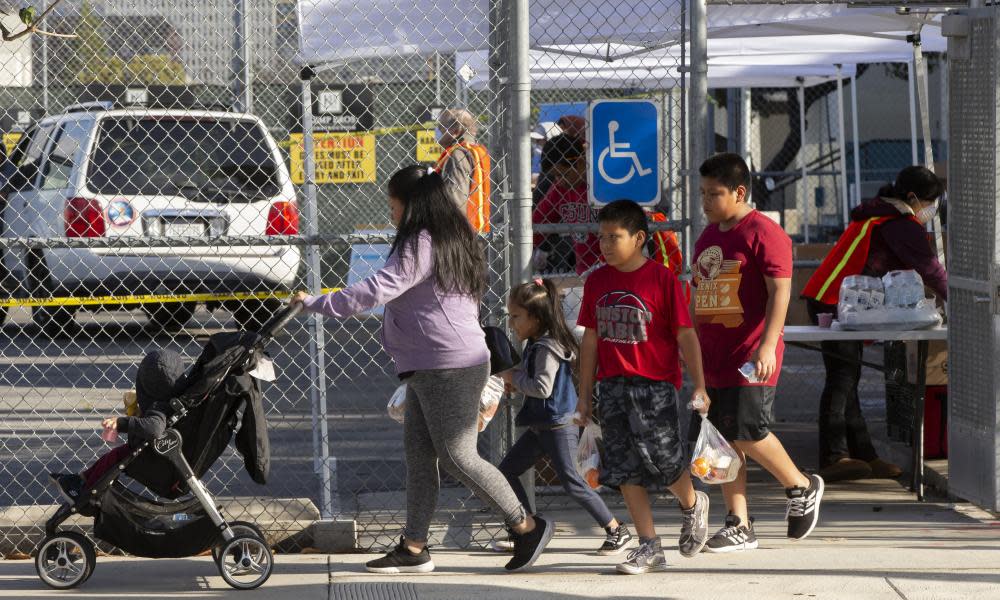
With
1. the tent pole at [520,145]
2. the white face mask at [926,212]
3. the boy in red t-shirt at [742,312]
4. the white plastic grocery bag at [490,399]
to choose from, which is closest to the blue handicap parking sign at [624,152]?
the tent pole at [520,145]

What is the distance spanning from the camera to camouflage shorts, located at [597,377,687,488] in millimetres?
5590

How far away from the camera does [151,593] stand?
5504 millimetres

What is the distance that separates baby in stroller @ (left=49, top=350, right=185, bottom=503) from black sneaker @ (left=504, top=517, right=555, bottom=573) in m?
1.51

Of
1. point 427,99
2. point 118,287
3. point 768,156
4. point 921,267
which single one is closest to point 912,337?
point 921,267

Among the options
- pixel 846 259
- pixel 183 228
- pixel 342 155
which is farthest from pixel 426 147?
pixel 846 259

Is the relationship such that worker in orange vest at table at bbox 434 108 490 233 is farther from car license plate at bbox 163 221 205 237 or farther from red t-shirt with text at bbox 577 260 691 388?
car license plate at bbox 163 221 205 237

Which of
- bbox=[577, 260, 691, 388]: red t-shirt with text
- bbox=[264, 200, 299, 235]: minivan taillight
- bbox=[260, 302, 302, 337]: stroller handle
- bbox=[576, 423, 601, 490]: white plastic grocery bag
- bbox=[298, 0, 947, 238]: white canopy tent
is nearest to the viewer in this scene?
bbox=[260, 302, 302, 337]: stroller handle

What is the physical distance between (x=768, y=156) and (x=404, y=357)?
18.4 metres

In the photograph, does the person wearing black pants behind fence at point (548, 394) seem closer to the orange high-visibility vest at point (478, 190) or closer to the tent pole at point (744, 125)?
the orange high-visibility vest at point (478, 190)

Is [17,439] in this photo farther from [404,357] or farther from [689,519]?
[689,519]

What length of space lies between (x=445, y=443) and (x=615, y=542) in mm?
1050

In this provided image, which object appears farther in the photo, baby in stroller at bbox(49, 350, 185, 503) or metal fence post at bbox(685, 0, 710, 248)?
metal fence post at bbox(685, 0, 710, 248)

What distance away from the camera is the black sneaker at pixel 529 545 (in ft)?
18.7

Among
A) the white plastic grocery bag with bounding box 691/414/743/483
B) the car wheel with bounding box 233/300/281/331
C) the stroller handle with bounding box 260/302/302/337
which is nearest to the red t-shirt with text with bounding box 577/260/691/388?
the white plastic grocery bag with bounding box 691/414/743/483
